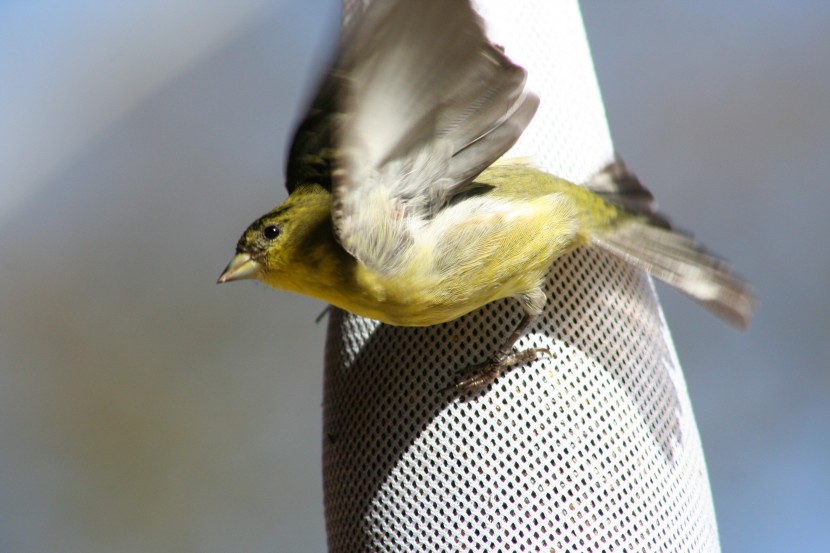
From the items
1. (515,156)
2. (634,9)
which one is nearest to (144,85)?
(634,9)

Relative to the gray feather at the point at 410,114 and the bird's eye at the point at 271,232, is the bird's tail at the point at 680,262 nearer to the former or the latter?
the gray feather at the point at 410,114

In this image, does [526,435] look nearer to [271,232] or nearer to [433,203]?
[433,203]

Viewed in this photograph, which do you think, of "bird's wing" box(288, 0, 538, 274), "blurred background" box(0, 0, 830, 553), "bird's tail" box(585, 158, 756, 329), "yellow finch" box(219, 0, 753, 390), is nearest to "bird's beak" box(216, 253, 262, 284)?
"yellow finch" box(219, 0, 753, 390)

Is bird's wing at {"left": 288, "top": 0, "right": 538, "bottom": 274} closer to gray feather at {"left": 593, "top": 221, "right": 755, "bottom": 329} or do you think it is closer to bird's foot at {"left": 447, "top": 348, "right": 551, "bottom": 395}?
bird's foot at {"left": 447, "top": 348, "right": 551, "bottom": 395}

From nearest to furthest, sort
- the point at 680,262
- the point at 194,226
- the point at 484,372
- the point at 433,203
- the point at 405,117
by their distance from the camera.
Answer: the point at 405,117, the point at 433,203, the point at 484,372, the point at 680,262, the point at 194,226

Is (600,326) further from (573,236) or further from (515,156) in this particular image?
(515,156)

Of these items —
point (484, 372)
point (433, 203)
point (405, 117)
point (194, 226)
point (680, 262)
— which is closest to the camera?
point (405, 117)

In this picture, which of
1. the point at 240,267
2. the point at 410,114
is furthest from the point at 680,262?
the point at 240,267
